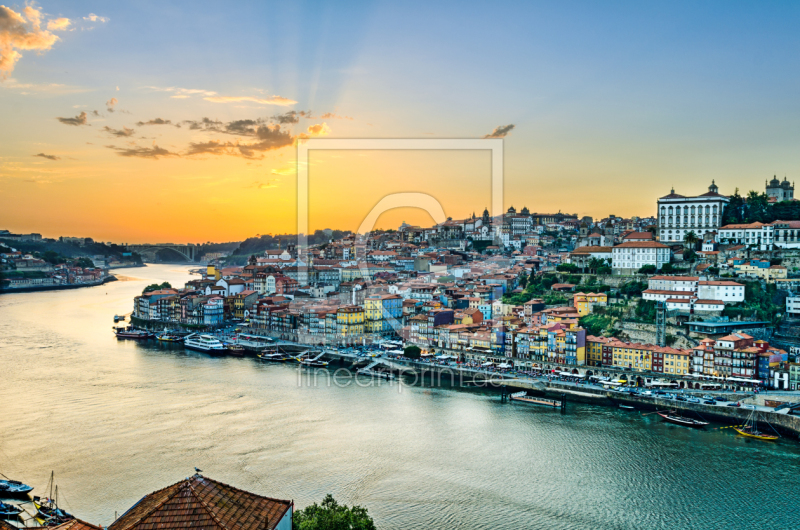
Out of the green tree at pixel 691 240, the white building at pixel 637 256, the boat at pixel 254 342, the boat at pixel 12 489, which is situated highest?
the green tree at pixel 691 240

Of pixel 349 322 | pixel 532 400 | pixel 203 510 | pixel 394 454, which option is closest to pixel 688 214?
pixel 532 400

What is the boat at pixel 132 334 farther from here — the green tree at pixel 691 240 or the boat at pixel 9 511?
the green tree at pixel 691 240

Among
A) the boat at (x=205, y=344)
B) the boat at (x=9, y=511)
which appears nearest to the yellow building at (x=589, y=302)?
the boat at (x=205, y=344)

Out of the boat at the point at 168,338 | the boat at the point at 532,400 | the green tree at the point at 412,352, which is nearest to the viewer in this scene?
the boat at the point at 532,400

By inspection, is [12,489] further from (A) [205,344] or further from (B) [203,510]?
(A) [205,344]

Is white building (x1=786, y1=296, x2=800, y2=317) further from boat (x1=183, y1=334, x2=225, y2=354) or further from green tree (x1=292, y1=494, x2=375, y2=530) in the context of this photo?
boat (x1=183, y1=334, x2=225, y2=354)

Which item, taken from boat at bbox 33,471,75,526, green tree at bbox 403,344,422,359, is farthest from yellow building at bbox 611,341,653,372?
boat at bbox 33,471,75,526
